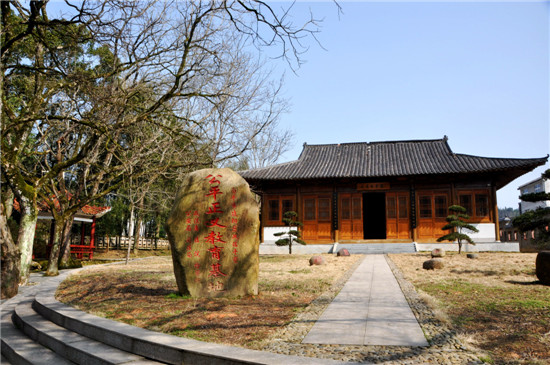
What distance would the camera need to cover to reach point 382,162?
20.0m

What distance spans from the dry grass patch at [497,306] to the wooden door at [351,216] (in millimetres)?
8965

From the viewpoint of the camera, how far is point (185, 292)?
617 cm

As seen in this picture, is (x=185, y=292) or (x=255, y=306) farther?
(x=185, y=292)

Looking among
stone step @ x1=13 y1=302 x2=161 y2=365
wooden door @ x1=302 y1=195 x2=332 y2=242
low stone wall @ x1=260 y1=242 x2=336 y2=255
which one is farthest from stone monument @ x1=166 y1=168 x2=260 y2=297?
wooden door @ x1=302 y1=195 x2=332 y2=242

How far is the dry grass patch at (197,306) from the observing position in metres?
4.24

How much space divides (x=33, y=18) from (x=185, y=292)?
5170 millimetres

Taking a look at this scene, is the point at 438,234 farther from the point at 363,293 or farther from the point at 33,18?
the point at 33,18

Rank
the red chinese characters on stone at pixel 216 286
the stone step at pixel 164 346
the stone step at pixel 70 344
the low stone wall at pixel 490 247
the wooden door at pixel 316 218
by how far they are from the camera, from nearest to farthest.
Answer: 1. the stone step at pixel 164 346
2. the stone step at pixel 70 344
3. the red chinese characters on stone at pixel 216 286
4. the low stone wall at pixel 490 247
5. the wooden door at pixel 316 218

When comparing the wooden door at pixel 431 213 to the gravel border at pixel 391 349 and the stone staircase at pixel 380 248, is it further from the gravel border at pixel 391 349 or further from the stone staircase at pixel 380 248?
the gravel border at pixel 391 349

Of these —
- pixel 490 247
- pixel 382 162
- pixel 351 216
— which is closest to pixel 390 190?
pixel 382 162

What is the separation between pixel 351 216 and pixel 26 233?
46.2 feet

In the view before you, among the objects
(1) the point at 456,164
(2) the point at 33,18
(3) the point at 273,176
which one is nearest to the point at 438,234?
(1) the point at 456,164

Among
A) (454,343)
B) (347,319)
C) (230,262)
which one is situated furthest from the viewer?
(230,262)

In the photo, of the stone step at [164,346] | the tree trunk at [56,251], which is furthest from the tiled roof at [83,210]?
the stone step at [164,346]
